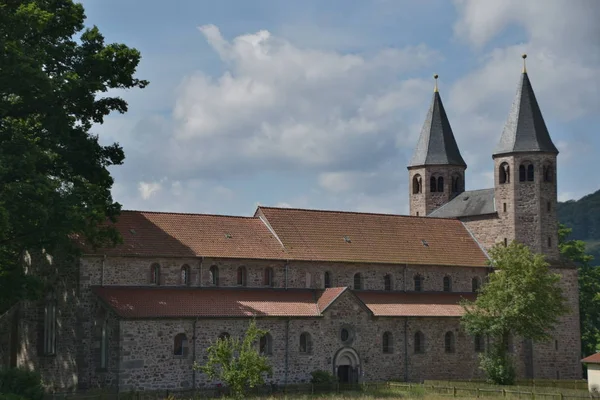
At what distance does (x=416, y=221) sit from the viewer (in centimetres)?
7156

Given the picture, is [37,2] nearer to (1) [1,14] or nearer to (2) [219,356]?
(1) [1,14]

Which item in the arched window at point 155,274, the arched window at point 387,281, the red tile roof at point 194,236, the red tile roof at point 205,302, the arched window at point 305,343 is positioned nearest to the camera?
the red tile roof at point 205,302

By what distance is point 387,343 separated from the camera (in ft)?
202

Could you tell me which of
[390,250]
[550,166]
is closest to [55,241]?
[390,250]

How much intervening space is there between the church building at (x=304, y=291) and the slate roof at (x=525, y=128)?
0.10 meters

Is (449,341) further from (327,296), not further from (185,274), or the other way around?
(185,274)

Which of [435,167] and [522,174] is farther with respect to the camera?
[435,167]

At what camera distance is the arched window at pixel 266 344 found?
56.5m

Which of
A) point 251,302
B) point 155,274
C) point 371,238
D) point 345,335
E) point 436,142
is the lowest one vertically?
point 345,335

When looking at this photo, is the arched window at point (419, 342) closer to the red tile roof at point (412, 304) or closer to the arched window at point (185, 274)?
the red tile roof at point (412, 304)

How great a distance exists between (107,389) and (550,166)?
3653 centimetres

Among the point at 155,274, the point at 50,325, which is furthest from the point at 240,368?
the point at 50,325

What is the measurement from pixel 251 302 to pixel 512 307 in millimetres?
16376

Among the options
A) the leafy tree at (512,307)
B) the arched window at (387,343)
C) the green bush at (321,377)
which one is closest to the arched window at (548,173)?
the leafy tree at (512,307)
